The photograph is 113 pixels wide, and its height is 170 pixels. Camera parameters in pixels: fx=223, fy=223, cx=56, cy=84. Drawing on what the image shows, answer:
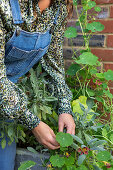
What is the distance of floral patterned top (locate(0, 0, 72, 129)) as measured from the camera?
0.98 m

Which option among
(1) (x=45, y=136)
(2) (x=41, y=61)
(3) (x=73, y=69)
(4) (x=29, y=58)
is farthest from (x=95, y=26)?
(1) (x=45, y=136)

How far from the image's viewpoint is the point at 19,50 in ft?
3.73

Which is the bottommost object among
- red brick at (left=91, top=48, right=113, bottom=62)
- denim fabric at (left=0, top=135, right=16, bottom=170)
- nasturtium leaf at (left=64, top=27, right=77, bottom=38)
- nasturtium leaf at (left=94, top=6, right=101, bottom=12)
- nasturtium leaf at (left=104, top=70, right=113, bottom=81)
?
denim fabric at (left=0, top=135, right=16, bottom=170)

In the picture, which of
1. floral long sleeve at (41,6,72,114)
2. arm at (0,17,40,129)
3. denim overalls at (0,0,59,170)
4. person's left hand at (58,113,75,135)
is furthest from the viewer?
floral long sleeve at (41,6,72,114)

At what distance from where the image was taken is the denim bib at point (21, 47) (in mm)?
1058

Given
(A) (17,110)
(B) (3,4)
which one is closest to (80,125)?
(A) (17,110)

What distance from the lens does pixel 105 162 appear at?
3.61 ft

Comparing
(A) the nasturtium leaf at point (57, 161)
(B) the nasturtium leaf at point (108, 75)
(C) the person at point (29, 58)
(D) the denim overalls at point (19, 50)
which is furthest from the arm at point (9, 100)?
(B) the nasturtium leaf at point (108, 75)

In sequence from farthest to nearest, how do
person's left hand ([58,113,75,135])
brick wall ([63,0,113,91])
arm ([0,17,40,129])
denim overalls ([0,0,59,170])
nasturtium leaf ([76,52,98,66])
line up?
brick wall ([63,0,113,91]) < nasturtium leaf ([76,52,98,66]) < person's left hand ([58,113,75,135]) < denim overalls ([0,0,59,170]) < arm ([0,17,40,129])

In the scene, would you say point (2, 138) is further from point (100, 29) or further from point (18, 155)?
point (100, 29)

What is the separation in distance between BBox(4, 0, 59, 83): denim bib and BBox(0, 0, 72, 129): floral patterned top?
0.03m

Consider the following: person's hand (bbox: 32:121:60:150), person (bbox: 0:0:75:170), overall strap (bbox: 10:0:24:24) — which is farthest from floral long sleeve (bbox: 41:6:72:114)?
overall strap (bbox: 10:0:24:24)

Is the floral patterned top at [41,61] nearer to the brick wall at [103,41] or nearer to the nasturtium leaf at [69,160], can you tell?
the nasturtium leaf at [69,160]

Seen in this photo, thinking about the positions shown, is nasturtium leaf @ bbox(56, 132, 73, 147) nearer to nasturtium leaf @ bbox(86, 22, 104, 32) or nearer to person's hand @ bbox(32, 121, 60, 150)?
person's hand @ bbox(32, 121, 60, 150)
